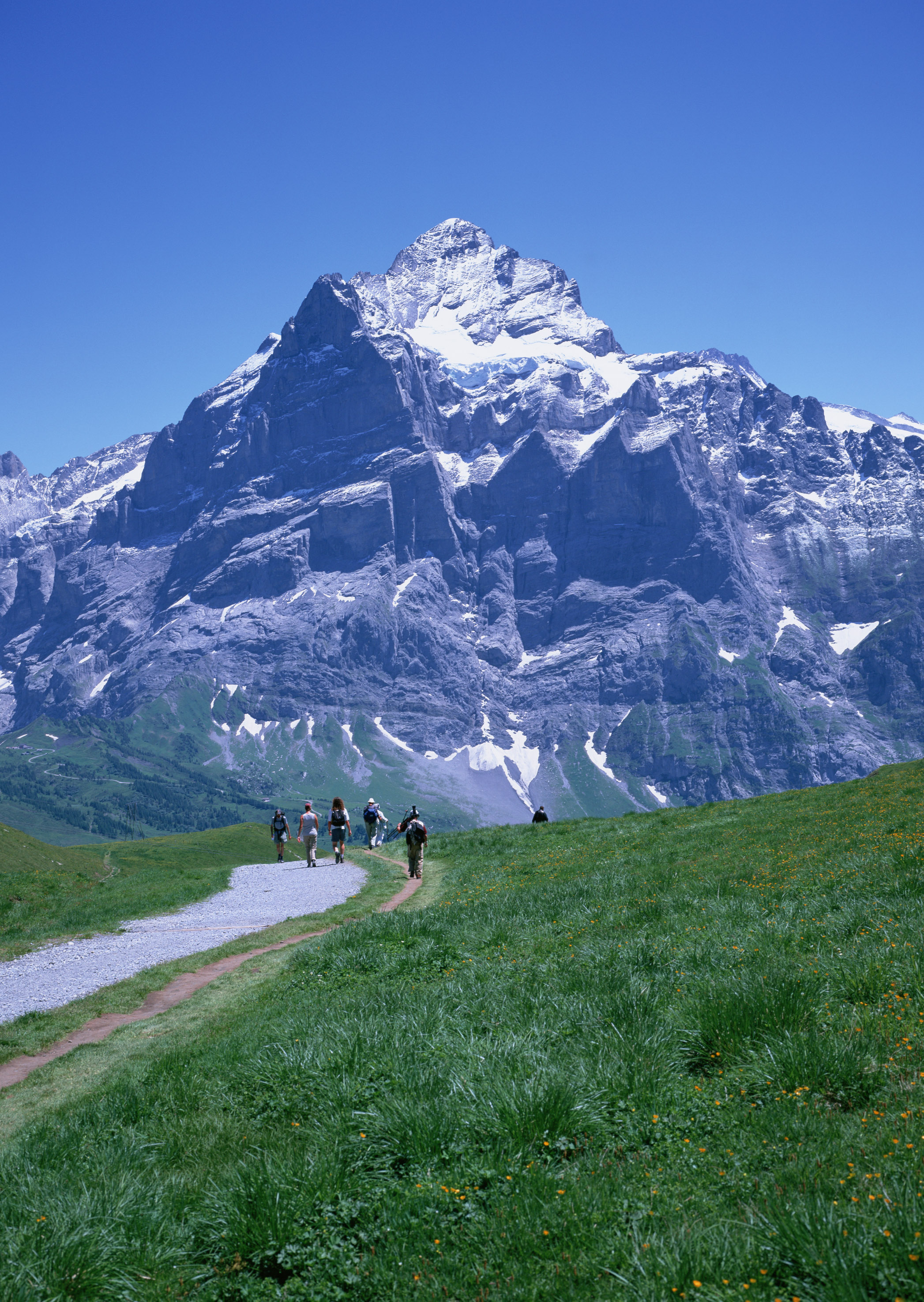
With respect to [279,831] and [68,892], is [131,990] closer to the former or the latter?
[68,892]

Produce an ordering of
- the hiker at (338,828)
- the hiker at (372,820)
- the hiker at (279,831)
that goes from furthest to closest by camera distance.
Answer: the hiker at (279,831)
the hiker at (372,820)
the hiker at (338,828)

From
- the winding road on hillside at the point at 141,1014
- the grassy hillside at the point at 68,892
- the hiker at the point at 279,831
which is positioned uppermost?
the hiker at the point at 279,831

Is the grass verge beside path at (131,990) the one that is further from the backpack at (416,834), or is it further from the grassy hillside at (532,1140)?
the backpack at (416,834)

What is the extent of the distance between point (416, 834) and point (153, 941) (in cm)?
1123

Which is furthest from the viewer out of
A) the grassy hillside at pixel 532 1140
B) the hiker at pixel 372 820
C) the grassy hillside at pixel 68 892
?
the hiker at pixel 372 820

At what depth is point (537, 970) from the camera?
39.6 ft

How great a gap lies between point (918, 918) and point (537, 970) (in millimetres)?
5054

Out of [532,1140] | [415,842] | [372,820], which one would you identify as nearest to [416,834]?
[415,842]

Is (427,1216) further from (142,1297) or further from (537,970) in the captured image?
(537,970)

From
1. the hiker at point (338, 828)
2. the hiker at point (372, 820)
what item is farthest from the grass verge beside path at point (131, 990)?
the hiker at point (372, 820)

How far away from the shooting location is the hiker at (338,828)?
1609 inches

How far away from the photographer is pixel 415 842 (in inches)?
1238

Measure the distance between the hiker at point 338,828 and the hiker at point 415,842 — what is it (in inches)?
341

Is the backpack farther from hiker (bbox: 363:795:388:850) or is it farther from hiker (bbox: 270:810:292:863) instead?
hiker (bbox: 270:810:292:863)
